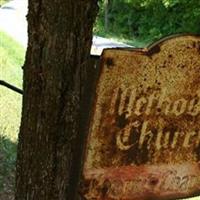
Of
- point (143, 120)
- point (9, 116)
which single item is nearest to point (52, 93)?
point (143, 120)

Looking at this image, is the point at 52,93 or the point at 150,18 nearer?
the point at 52,93

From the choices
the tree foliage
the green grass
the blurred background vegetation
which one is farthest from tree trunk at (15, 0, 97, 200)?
the tree foliage

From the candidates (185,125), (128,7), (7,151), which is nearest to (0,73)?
(7,151)

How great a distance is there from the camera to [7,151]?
5.34 meters

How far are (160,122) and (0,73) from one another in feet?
24.4

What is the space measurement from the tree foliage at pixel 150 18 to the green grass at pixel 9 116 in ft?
39.3

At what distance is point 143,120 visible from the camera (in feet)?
7.75

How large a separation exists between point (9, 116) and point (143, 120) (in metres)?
4.73

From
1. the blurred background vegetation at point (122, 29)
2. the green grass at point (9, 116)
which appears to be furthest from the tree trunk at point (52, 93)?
the blurred background vegetation at point (122, 29)

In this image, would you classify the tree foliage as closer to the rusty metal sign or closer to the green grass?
the green grass

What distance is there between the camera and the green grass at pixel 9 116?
15.7ft

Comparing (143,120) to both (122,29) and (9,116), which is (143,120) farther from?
(122,29)

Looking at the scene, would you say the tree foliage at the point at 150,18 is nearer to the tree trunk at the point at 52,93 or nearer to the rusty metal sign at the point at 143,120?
the rusty metal sign at the point at 143,120

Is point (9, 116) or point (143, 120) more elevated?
point (143, 120)
